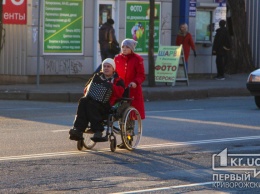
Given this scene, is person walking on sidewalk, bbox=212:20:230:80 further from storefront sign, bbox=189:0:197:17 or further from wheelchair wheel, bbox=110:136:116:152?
wheelchair wheel, bbox=110:136:116:152

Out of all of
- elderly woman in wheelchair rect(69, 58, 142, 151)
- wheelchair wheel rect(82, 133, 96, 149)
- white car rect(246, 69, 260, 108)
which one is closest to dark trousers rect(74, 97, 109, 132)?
elderly woman in wheelchair rect(69, 58, 142, 151)

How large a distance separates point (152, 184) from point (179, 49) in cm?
1423

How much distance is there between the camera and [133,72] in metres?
12.2

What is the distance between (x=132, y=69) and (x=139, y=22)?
12823 mm

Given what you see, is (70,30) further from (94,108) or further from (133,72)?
(94,108)

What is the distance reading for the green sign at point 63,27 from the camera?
74.9ft

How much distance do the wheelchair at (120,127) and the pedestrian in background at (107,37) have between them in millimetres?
10780

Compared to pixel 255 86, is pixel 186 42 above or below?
above

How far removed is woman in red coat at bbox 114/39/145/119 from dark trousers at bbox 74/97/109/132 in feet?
2.99

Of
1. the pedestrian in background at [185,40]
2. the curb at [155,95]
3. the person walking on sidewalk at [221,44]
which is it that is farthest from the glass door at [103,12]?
the person walking on sidewalk at [221,44]

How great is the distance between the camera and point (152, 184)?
30.3 ft

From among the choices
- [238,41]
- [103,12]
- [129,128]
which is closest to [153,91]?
[103,12]

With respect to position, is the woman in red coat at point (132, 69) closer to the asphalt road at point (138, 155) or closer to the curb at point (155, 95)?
the asphalt road at point (138, 155)

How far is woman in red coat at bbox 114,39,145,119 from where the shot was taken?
12155mm
